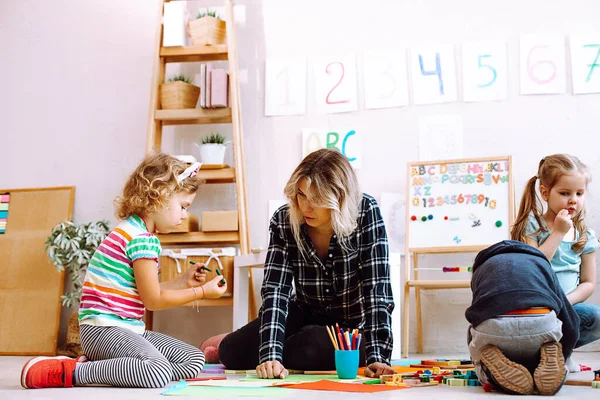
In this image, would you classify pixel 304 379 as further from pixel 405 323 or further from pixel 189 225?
pixel 189 225

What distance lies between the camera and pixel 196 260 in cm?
322

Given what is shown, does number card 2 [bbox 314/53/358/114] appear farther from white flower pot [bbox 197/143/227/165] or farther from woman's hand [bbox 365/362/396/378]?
woman's hand [bbox 365/362/396/378]

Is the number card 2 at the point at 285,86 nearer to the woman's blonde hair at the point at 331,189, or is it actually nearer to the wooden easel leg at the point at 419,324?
the wooden easel leg at the point at 419,324

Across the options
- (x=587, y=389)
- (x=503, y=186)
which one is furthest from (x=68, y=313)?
(x=587, y=389)

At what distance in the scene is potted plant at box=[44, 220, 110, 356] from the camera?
334 cm

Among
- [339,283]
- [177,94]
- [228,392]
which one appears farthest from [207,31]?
[228,392]

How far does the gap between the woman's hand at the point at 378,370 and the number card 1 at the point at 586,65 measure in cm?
199

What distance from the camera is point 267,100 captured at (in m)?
3.53

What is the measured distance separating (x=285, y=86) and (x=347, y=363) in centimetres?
202

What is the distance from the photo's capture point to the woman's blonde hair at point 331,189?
1.81m

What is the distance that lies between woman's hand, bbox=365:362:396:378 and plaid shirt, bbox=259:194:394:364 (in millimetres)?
63

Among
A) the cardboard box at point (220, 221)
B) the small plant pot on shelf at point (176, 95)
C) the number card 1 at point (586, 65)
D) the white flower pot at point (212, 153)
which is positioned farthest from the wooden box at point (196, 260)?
the number card 1 at point (586, 65)

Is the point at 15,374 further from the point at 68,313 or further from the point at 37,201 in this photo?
the point at 37,201

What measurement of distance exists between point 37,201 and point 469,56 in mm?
2282
